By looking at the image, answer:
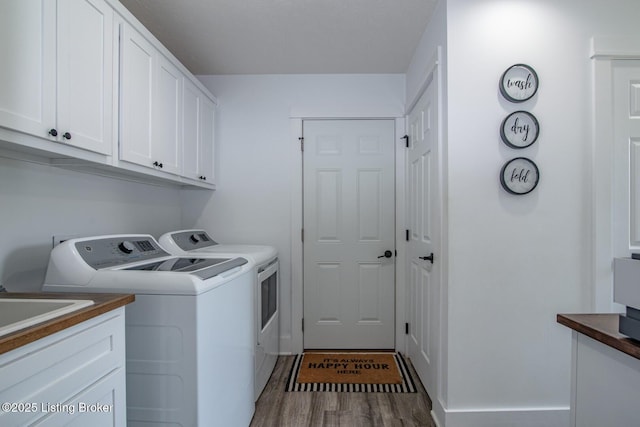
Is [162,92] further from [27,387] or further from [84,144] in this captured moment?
[27,387]

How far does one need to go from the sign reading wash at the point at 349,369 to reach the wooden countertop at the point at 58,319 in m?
A: 1.69

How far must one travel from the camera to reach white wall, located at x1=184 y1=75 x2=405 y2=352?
286cm

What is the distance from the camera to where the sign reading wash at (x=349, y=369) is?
7.86ft

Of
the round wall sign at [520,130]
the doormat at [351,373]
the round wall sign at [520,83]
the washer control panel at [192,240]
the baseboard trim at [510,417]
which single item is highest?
the round wall sign at [520,83]

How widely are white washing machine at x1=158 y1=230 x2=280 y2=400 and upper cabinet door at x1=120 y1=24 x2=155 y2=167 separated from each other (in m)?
0.66

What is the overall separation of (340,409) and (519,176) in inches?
69.0

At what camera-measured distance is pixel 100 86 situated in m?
1.40

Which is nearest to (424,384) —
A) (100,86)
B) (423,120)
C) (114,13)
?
(423,120)

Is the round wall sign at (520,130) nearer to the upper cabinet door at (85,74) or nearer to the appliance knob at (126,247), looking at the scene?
the upper cabinet door at (85,74)

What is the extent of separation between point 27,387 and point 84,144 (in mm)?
905

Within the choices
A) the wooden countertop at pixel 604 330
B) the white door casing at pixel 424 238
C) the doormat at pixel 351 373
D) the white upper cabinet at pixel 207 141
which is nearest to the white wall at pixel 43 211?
the white upper cabinet at pixel 207 141

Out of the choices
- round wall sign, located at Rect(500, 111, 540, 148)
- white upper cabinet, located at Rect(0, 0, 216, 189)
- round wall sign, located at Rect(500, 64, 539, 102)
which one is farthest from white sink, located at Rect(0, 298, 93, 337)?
round wall sign, located at Rect(500, 64, 539, 102)

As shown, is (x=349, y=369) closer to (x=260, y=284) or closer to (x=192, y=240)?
(x=260, y=284)

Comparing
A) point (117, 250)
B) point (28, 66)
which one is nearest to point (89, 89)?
point (28, 66)
